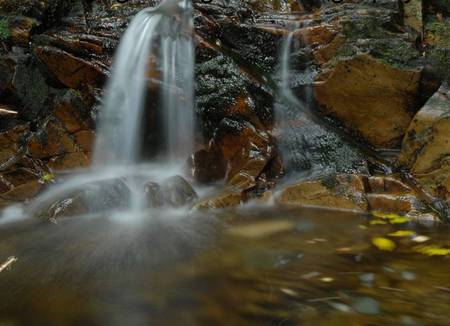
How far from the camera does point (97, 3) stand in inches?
393

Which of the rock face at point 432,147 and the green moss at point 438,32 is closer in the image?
the rock face at point 432,147

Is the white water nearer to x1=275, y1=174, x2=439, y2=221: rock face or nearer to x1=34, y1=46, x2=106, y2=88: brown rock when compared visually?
x1=34, y1=46, x2=106, y2=88: brown rock

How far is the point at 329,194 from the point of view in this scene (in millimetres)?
5527

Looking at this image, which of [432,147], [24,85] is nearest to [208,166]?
[432,147]

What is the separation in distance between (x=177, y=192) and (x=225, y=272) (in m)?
2.66

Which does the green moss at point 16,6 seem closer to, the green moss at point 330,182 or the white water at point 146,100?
the white water at point 146,100

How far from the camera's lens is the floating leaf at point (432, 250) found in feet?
12.4

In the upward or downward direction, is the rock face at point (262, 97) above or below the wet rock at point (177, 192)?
above

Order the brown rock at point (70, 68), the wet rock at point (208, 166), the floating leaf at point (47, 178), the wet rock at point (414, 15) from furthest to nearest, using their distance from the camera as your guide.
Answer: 1. the wet rock at point (414, 15)
2. the brown rock at point (70, 68)
3. the floating leaf at point (47, 178)
4. the wet rock at point (208, 166)

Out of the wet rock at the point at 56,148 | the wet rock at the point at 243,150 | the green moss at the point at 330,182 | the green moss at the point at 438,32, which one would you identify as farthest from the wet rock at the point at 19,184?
the green moss at the point at 438,32

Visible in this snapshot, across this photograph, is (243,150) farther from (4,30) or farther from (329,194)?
(4,30)

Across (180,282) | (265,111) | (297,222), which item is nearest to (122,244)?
(180,282)

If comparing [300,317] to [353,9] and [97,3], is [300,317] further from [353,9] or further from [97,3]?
[97,3]

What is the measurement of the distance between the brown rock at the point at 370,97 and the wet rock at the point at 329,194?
1.80 metres
